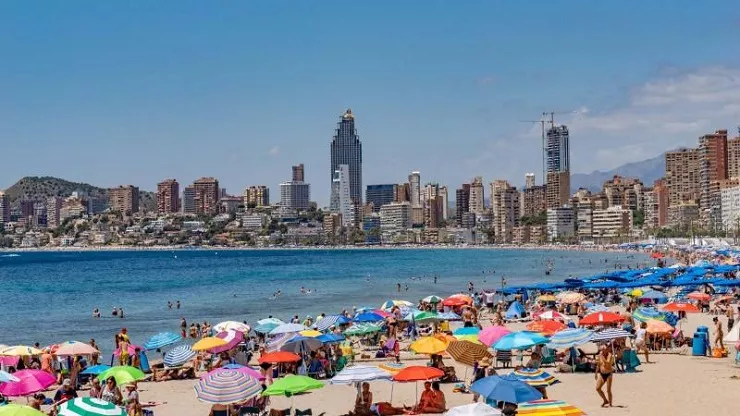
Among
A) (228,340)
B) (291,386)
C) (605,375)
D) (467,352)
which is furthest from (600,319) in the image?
(291,386)

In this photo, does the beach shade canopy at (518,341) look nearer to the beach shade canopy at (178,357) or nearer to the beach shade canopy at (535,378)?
the beach shade canopy at (535,378)

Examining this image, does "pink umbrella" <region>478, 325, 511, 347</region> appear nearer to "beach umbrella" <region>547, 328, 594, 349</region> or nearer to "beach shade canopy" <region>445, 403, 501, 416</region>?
"beach umbrella" <region>547, 328, 594, 349</region>

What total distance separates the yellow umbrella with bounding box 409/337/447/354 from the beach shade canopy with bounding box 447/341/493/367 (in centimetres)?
18

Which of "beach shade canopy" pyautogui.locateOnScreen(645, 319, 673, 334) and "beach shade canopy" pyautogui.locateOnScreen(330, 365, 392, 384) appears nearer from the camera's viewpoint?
"beach shade canopy" pyautogui.locateOnScreen(330, 365, 392, 384)

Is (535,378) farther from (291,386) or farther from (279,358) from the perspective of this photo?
(279,358)

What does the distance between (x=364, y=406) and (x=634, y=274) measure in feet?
113

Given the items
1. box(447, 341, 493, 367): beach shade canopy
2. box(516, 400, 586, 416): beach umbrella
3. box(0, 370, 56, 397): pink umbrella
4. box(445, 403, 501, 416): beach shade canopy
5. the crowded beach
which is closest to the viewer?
box(445, 403, 501, 416): beach shade canopy

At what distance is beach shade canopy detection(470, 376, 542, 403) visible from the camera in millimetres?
13109

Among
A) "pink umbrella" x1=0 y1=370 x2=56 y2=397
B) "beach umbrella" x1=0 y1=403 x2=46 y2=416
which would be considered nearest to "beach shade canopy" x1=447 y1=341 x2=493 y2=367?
"pink umbrella" x1=0 y1=370 x2=56 y2=397

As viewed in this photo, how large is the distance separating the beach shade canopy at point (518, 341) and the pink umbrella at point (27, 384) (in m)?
9.13

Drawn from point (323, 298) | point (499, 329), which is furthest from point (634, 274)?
point (499, 329)

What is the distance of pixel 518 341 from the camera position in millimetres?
19266

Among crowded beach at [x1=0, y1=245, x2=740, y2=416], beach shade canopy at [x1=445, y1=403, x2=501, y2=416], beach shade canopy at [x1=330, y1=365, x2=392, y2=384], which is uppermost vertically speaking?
beach shade canopy at [x1=445, y1=403, x2=501, y2=416]

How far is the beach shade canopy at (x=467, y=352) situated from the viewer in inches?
738
